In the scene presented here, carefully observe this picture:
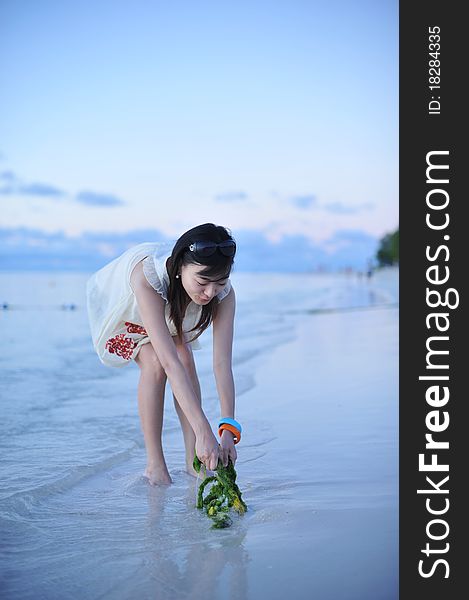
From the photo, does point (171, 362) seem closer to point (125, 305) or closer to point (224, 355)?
point (224, 355)

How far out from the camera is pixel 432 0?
325cm

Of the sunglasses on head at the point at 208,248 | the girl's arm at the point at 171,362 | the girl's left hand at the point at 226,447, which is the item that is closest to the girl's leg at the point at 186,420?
the girl's arm at the point at 171,362

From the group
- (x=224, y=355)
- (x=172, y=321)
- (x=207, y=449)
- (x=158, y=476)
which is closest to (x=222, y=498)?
(x=207, y=449)

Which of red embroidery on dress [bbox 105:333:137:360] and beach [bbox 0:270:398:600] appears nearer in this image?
beach [bbox 0:270:398:600]

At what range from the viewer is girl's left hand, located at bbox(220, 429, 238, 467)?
298cm

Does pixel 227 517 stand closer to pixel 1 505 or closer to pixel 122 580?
pixel 122 580

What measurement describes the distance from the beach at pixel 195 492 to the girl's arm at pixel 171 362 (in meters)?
0.27

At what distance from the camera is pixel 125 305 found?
339 cm

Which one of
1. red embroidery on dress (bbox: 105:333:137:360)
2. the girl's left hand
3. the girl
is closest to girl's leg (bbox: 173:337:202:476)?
the girl

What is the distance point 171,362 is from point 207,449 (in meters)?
0.38

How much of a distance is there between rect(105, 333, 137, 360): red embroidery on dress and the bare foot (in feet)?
1.71

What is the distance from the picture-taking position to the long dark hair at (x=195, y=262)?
2957 mm

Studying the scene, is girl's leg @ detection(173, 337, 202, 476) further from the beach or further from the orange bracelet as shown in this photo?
the orange bracelet

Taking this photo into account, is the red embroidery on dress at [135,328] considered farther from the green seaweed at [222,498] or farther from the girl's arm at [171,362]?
the green seaweed at [222,498]
